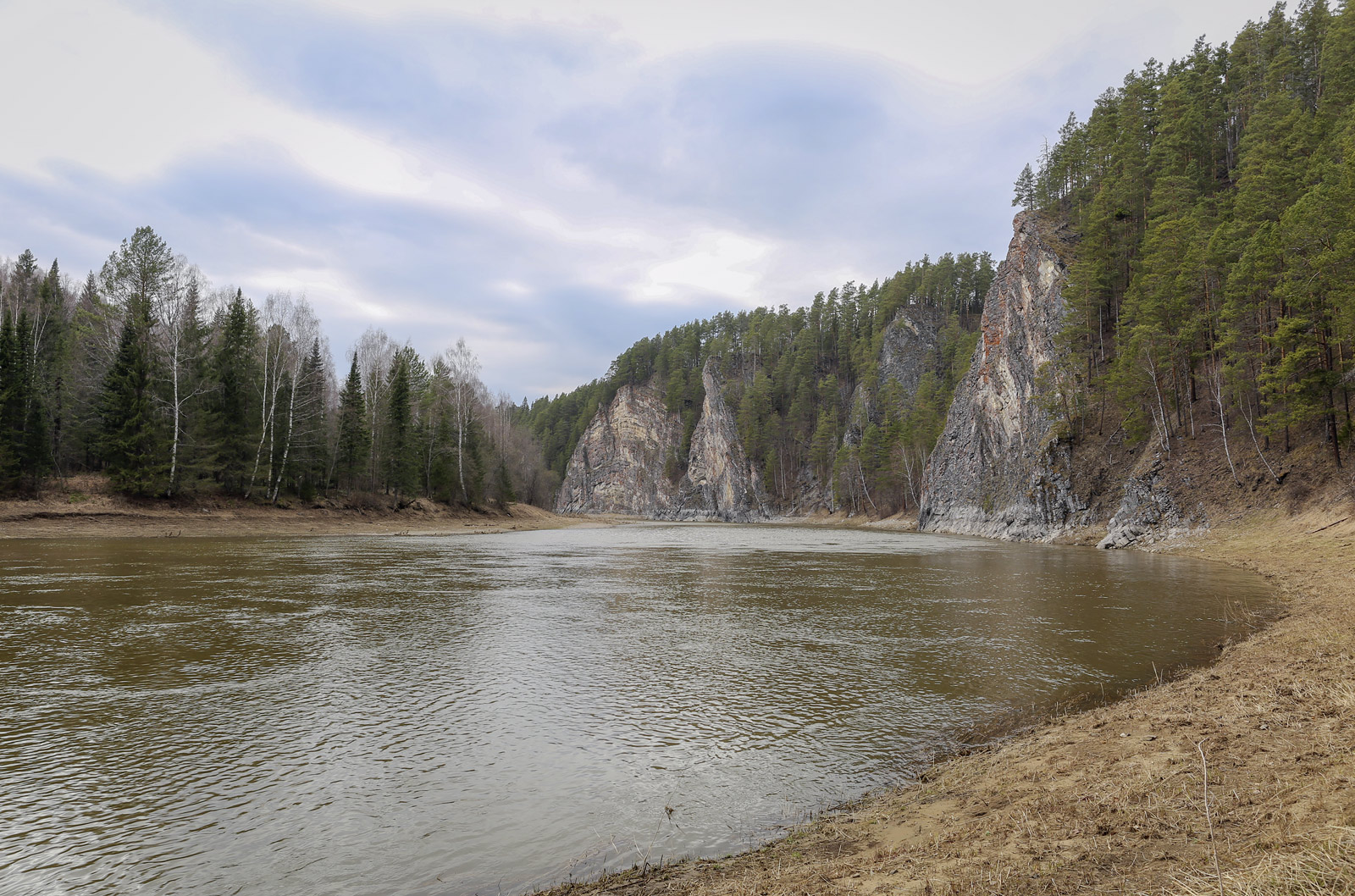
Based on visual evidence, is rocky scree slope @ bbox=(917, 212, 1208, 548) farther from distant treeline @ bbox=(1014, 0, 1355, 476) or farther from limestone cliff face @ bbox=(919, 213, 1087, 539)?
distant treeline @ bbox=(1014, 0, 1355, 476)

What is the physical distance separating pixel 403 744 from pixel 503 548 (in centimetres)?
3186

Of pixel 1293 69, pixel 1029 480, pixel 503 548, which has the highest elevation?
pixel 1293 69

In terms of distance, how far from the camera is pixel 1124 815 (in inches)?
179

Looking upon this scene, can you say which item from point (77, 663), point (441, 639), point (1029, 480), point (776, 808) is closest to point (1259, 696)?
point (776, 808)

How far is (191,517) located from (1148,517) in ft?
195

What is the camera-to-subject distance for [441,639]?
12.6m

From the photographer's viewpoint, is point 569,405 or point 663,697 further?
point 569,405

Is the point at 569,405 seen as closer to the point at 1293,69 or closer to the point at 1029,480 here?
the point at 1029,480

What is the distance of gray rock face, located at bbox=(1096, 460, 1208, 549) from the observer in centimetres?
3634

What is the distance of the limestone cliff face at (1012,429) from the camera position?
50.0 m

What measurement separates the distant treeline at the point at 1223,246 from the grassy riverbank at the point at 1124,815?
103ft

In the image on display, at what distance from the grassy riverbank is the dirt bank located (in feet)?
136

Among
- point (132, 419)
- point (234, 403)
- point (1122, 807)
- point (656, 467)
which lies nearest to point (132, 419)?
point (132, 419)

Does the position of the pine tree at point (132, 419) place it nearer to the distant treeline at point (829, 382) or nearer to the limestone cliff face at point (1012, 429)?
the limestone cliff face at point (1012, 429)
